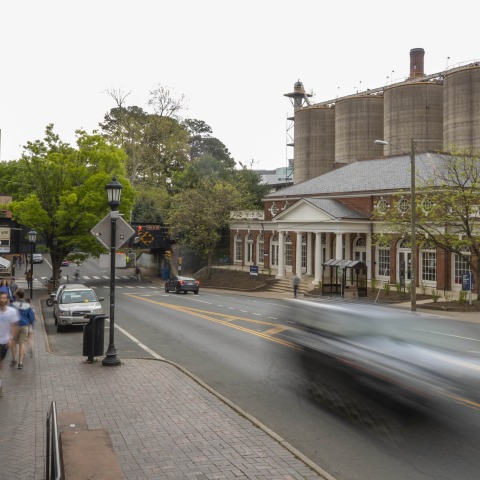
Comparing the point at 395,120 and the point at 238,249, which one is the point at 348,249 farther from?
the point at 395,120

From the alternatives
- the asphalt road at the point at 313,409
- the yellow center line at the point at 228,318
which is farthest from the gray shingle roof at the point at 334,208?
the asphalt road at the point at 313,409

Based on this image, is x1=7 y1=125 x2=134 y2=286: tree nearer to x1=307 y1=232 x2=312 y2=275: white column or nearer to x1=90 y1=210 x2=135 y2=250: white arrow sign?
x1=307 y1=232 x2=312 y2=275: white column

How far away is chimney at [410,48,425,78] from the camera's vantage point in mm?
67812

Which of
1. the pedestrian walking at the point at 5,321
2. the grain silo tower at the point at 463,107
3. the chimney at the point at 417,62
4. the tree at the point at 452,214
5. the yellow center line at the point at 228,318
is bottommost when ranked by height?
the yellow center line at the point at 228,318

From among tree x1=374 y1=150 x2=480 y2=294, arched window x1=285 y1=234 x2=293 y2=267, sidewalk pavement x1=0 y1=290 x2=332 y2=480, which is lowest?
sidewalk pavement x1=0 y1=290 x2=332 y2=480

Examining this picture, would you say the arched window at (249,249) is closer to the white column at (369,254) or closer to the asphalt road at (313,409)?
the white column at (369,254)

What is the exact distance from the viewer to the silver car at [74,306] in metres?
21.3

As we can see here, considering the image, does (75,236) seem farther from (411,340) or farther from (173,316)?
(411,340)

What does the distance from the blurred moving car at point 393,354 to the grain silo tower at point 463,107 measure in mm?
45182

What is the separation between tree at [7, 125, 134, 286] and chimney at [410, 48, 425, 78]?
137 feet

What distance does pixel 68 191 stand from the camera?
38594mm

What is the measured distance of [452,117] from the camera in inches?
2197

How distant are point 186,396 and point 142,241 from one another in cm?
4959

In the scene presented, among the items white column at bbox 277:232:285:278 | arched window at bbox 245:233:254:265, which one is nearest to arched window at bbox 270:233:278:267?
arched window at bbox 245:233:254:265
